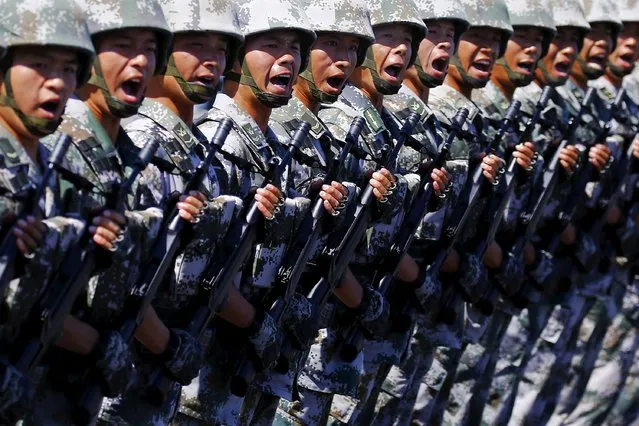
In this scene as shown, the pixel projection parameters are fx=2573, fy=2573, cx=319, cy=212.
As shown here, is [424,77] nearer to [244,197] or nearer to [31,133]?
[244,197]

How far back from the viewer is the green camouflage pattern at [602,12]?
18516mm

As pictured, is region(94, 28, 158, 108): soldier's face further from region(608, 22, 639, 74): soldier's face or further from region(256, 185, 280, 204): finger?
region(608, 22, 639, 74): soldier's face

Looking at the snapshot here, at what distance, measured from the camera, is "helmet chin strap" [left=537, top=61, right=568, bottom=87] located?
17562 mm

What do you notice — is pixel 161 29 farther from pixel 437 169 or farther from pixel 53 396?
pixel 437 169

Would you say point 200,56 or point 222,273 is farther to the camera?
point 200,56

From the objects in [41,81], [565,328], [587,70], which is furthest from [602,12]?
[41,81]

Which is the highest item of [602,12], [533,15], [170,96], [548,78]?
[602,12]

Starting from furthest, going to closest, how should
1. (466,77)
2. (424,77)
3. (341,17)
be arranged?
(466,77) → (424,77) → (341,17)

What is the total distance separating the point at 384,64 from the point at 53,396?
4087mm

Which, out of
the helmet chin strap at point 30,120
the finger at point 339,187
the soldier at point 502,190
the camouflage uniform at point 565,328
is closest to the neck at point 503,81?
the soldier at point 502,190

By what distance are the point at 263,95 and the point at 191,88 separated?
0.76 meters

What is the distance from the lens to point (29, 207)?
32.1 feet

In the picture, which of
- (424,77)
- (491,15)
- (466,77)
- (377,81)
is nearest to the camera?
(377,81)

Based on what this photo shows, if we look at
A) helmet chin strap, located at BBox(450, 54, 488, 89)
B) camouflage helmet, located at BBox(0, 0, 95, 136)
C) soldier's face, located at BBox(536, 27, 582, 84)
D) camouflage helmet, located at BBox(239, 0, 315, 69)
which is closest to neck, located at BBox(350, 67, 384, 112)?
camouflage helmet, located at BBox(239, 0, 315, 69)
